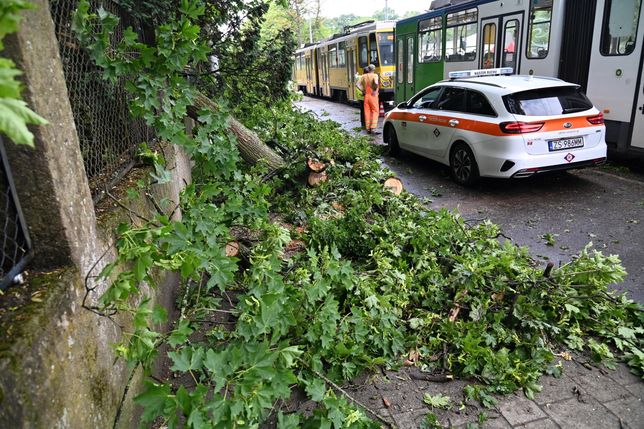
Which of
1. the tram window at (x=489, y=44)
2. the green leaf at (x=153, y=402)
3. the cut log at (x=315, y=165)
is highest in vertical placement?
the tram window at (x=489, y=44)

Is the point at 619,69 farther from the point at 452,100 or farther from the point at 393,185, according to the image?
the point at 393,185

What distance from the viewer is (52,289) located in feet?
6.25

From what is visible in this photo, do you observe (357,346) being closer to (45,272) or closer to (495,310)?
(495,310)

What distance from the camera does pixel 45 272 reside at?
79.4 inches

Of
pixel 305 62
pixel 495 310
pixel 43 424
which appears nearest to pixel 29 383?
pixel 43 424

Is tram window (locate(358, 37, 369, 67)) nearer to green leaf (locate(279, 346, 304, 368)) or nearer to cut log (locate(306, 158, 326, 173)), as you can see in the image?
cut log (locate(306, 158, 326, 173))

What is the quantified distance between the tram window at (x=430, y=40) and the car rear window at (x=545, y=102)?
24.4 feet

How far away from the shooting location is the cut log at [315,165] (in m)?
7.34

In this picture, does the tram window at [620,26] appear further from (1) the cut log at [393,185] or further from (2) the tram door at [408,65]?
(2) the tram door at [408,65]

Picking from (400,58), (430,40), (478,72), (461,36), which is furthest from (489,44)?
(400,58)

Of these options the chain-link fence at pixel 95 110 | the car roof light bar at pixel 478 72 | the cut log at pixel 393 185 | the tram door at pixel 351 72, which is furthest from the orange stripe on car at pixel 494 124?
the tram door at pixel 351 72

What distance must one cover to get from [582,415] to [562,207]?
4.57m

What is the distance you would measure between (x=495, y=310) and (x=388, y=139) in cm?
779

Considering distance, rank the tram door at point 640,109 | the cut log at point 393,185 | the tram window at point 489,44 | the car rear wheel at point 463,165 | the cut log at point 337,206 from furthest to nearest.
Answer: the tram window at point 489,44 < the tram door at point 640,109 < the car rear wheel at point 463,165 < the cut log at point 393,185 < the cut log at point 337,206
